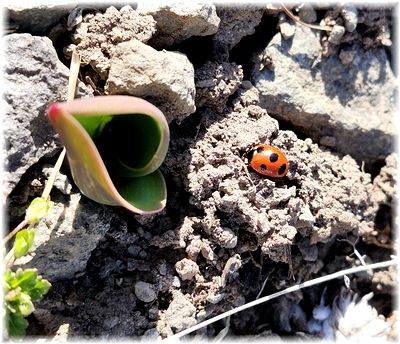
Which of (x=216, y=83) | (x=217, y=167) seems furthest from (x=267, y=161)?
(x=216, y=83)

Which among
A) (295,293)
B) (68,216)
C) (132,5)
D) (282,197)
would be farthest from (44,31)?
(295,293)

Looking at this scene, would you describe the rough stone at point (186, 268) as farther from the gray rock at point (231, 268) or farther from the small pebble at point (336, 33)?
the small pebble at point (336, 33)

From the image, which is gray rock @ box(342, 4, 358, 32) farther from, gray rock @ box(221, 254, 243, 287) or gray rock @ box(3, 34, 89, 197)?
gray rock @ box(3, 34, 89, 197)

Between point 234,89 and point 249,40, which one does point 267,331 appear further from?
point 249,40

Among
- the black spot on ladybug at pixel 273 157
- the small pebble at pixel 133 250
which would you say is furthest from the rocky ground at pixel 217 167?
the black spot on ladybug at pixel 273 157

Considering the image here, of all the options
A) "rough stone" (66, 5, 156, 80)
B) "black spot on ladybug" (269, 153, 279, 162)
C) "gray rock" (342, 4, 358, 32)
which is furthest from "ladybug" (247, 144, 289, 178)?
"gray rock" (342, 4, 358, 32)

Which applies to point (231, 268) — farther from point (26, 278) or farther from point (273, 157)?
point (26, 278)
